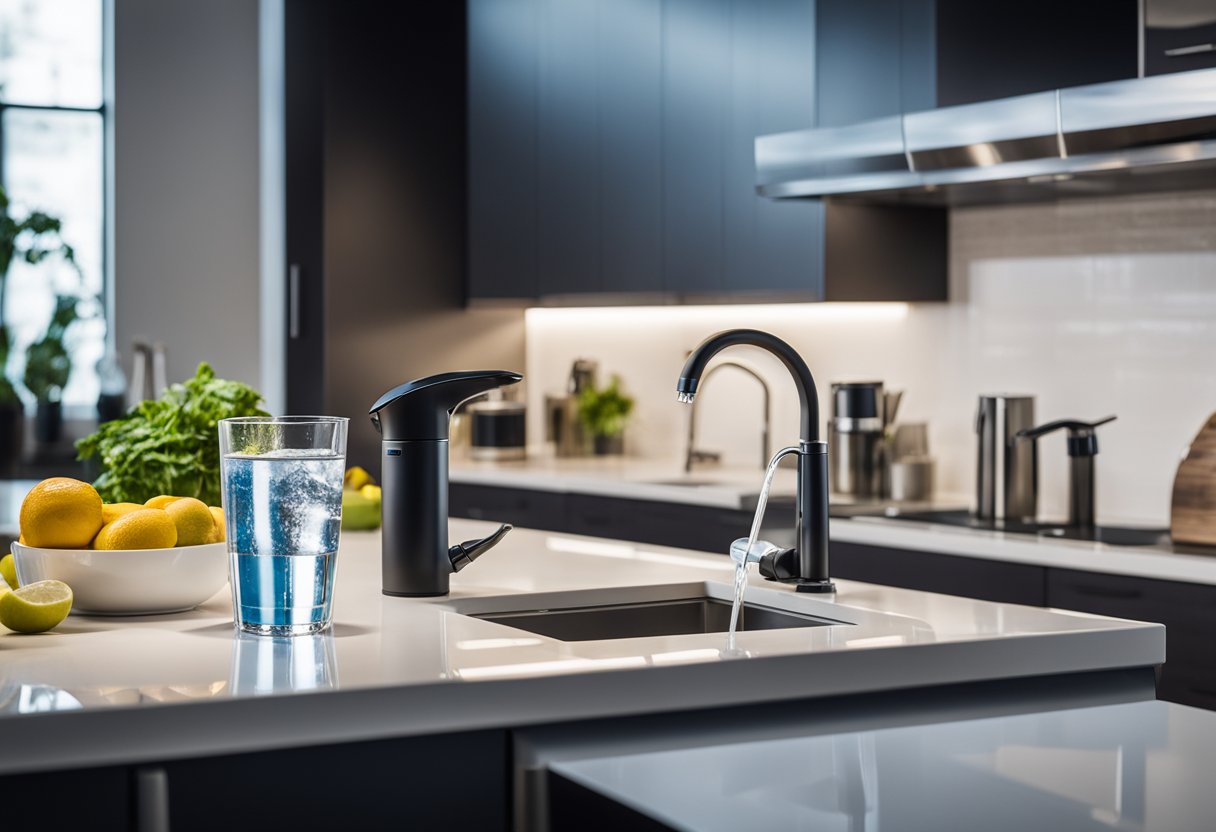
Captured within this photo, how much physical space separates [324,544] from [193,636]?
18 centimetres

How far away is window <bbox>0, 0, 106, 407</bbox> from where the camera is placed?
19.7ft

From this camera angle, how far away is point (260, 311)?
6.29m

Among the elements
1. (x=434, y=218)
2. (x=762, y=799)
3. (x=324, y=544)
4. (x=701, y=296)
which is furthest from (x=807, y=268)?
(x=762, y=799)

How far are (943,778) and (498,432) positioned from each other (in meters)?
3.90

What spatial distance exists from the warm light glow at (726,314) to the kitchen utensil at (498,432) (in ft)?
1.54

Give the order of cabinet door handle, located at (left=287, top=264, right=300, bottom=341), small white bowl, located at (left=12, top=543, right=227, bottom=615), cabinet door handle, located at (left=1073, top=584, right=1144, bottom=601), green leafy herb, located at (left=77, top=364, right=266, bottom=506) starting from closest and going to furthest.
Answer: small white bowl, located at (left=12, top=543, right=227, bottom=615)
green leafy herb, located at (left=77, top=364, right=266, bottom=506)
cabinet door handle, located at (left=1073, top=584, right=1144, bottom=601)
cabinet door handle, located at (left=287, top=264, right=300, bottom=341)

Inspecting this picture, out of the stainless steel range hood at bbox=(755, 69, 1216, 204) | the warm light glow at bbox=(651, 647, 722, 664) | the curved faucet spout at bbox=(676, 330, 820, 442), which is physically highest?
the stainless steel range hood at bbox=(755, 69, 1216, 204)

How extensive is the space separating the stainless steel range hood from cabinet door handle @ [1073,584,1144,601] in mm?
843

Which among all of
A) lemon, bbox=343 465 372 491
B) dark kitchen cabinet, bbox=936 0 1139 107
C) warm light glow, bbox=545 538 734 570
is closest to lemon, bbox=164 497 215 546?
warm light glow, bbox=545 538 734 570

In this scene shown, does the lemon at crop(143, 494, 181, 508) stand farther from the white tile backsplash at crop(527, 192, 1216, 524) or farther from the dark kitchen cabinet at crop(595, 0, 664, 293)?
the dark kitchen cabinet at crop(595, 0, 664, 293)

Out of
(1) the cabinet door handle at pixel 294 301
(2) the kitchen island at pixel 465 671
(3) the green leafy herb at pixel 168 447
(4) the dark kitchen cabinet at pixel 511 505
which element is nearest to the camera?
(2) the kitchen island at pixel 465 671

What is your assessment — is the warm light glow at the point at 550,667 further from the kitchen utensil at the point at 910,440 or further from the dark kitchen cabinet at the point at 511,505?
the dark kitchen cabinet at the point at 511,505

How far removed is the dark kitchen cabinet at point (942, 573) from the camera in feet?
10.1

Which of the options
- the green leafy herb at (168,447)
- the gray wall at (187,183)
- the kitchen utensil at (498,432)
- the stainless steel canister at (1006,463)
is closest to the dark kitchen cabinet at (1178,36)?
the stainless steel canister at (1006,463)
